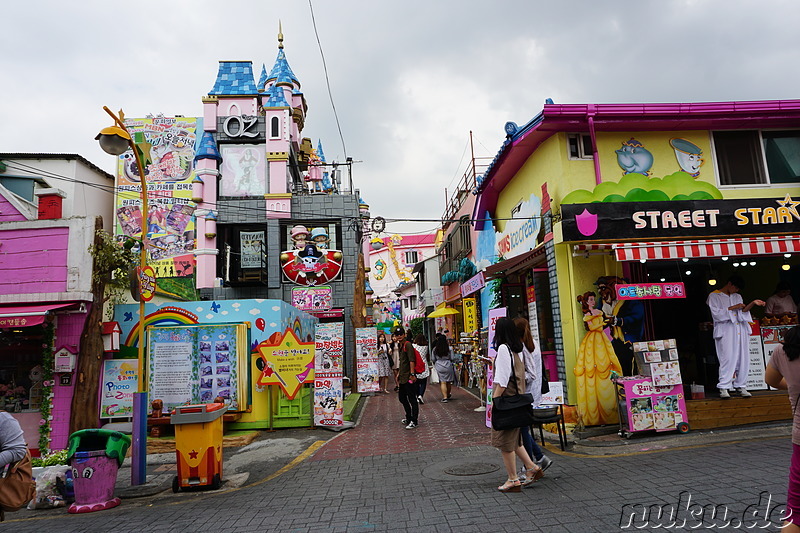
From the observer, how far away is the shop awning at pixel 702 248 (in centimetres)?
793

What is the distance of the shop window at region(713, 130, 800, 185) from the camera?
9.59 meters

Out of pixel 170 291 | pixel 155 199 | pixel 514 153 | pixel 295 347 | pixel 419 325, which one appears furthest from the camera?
pixel 419 325

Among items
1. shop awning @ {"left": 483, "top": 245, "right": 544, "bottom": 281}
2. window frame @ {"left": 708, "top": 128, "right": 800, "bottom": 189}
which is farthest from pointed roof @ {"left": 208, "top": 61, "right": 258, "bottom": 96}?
window frame @ {"left": 708, "top": 128, "right": 800, "bottom": 189}

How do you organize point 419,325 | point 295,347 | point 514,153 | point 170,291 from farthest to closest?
point 419,325 → point 170,291 → point 514,153 → point 295,347

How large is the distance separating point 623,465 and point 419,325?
28975mm

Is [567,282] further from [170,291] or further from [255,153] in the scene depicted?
[255,153]

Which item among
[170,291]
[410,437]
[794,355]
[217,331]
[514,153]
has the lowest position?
[410,437]

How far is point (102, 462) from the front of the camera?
6191mm

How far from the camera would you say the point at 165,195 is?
3005 centimetres

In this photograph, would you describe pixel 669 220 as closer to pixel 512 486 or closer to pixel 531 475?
pixel 531 475

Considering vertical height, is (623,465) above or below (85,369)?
below

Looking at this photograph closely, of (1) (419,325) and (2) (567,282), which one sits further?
(1) (419,325)

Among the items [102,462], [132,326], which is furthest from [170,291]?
[102,462]

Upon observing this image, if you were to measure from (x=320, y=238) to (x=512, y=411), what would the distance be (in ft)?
54.4
